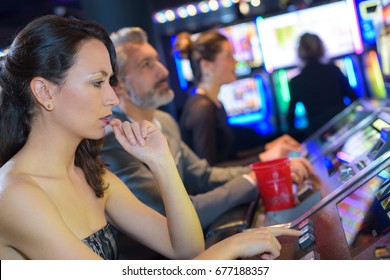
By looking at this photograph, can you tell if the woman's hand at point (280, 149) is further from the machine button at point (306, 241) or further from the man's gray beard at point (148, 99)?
the machine button at point (306, 241)

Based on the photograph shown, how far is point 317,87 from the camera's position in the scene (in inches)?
185

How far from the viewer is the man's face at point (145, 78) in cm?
251

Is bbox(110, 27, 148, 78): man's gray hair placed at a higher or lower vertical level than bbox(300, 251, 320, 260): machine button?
higher

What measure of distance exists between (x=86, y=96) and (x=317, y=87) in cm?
352

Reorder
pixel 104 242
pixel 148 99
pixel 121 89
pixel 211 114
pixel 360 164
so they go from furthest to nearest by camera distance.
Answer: pixel 211 114 → pixel 148 99 → pixel 121 89 → pixel 360 164 → pixel 104 242

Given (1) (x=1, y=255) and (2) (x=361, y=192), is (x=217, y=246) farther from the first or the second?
(1) (x=1, y=255)

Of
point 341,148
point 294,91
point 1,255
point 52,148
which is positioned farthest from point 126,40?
point 294,91

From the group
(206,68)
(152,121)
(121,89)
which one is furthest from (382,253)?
(206,68)

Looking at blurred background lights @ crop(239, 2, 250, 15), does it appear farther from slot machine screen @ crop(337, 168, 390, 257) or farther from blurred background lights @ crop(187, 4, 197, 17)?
slot machine screen @ crop(337, 168, 390, 257)

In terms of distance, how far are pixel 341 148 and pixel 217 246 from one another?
115 centimetres

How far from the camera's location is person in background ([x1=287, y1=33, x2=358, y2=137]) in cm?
459

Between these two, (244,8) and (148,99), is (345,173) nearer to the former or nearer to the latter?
(148,99)

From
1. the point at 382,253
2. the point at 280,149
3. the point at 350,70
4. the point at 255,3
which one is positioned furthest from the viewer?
the point at 255,3

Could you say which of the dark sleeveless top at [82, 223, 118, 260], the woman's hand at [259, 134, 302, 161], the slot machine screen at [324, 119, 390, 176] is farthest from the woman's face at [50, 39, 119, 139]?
the woman's hand at [259, 134, 302, 161]
